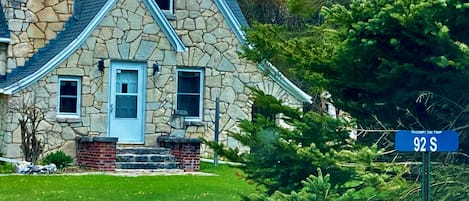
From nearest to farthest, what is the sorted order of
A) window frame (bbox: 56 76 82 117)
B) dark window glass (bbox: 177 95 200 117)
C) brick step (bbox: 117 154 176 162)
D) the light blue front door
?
1. brick step (bbox: 117 154 176 162)
2. window frame (bbox: 56 76 82 117)
3. the light blue front door
4. dark window glass (bbox: 177 95 200 117)

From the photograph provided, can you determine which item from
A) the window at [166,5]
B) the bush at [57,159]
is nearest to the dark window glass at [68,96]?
the bush at [57,159]

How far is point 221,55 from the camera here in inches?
899

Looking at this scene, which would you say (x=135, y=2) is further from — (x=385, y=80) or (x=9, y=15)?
(x=385, y=80)

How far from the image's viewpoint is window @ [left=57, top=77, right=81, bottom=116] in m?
20.5

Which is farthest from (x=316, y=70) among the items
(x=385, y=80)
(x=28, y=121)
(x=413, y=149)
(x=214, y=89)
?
(x=214, y=89)

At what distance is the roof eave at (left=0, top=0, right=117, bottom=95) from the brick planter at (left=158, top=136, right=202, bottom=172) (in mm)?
2974

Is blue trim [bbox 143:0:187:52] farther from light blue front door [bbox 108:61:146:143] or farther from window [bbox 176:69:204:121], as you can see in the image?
window [bbox 176:69:204:121]

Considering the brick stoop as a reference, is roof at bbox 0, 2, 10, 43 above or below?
above

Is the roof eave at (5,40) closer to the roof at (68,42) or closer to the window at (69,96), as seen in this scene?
the roof at (68,42)

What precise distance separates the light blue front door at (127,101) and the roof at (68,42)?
1.01m

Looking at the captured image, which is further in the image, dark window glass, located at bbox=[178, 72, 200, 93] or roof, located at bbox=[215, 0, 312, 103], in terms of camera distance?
roof, located at bbox=[215, 0, 312, 103]

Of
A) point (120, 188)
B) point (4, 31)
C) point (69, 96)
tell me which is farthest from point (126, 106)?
point (120, 188)

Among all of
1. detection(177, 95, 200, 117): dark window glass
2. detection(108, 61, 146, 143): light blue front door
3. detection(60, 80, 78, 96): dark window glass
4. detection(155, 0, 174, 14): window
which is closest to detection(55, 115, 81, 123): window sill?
detection(60, 80, 78, 96): dark window glass

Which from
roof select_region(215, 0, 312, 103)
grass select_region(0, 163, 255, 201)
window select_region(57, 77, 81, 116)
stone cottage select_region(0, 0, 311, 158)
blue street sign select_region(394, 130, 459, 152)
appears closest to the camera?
blue street sign select_region(394, 130, 459, 152)
